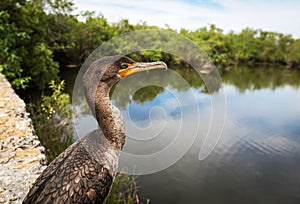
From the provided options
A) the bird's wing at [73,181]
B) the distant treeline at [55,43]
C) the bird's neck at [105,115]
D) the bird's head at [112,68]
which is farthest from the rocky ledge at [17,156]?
the distant treeline at [55,43]

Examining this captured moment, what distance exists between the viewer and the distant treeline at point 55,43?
843 centimetres

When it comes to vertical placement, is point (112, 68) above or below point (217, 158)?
above

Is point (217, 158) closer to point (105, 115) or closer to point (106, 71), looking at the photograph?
point (105, 115)

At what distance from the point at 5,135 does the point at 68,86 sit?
1379 centimetres

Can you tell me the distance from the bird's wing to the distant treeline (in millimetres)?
5674

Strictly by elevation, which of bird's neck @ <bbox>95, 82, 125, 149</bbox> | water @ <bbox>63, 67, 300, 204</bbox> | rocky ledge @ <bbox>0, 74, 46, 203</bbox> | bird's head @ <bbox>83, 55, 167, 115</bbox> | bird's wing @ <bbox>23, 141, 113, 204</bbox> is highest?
bird's head @ <bbox>83, 55, 167, 115</bbox>

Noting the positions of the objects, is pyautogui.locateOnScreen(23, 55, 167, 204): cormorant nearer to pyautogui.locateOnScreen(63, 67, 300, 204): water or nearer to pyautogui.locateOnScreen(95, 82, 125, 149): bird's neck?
pyautogui.locateOnScreen(95, 82, 125, 149): bird's neck

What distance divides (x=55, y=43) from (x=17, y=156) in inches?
619

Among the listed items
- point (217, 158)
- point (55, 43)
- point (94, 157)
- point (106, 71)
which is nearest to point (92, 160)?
point (94, 157)

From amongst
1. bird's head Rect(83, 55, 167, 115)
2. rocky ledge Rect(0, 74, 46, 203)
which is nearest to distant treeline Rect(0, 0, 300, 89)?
rocky ledge Rect(0, 74, 46, 203)

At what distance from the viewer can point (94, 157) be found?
6.68 ft

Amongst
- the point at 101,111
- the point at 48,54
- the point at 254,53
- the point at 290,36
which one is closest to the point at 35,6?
the point at 48,54

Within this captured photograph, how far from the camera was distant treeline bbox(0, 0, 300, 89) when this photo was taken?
843cm

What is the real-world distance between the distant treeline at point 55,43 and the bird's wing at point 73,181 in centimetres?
567
